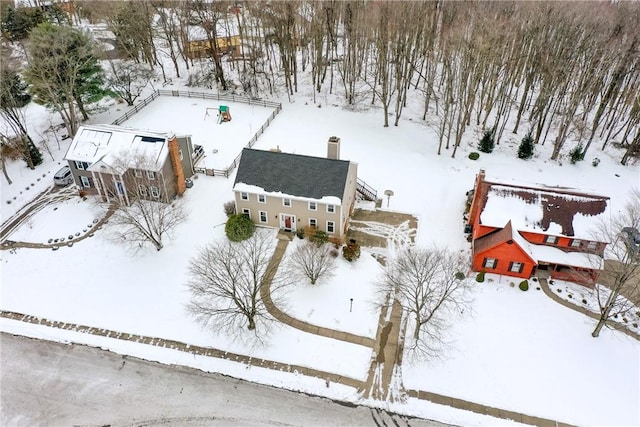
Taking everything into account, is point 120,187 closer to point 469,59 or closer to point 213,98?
point 213,98

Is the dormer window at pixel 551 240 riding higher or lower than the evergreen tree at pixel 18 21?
lower

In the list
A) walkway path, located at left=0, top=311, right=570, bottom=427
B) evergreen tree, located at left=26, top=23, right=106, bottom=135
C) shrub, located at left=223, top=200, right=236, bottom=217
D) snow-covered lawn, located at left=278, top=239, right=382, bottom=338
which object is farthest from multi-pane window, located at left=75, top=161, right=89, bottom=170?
snow-covered lawn, located at left=278, top=239, right=382, bottom=338

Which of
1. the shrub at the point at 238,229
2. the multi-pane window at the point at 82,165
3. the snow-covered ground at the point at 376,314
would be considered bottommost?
the snow-covered ground at the point at 376,314

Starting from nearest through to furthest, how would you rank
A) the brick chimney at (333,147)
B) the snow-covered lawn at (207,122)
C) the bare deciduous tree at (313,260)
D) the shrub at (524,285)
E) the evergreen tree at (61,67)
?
1. the bare deciduous tree at (313,260)
2. the shrub at (524,285)
3. the brick chimney at (333,147)
4. the evergreen tree at (61,67)
5. the snow-covered lawn at (207,122)

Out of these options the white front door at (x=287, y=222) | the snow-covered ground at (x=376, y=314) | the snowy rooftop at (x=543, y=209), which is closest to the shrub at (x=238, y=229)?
the snow-covered ground at (x=376, y=314)

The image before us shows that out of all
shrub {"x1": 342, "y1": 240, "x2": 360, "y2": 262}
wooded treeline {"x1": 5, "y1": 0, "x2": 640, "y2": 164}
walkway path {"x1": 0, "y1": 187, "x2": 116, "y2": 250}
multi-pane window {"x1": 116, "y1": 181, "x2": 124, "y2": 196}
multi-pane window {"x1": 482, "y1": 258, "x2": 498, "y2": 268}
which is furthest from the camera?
wooded treeline {"x1": 5, "y1": 0, "x2": 640, "y2": 164}

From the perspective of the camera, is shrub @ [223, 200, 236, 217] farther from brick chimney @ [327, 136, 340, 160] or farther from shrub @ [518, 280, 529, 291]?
shrub @ [518, 280, 529, 291]

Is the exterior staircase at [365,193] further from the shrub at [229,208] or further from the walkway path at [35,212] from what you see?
the walkway path at [35,212]
